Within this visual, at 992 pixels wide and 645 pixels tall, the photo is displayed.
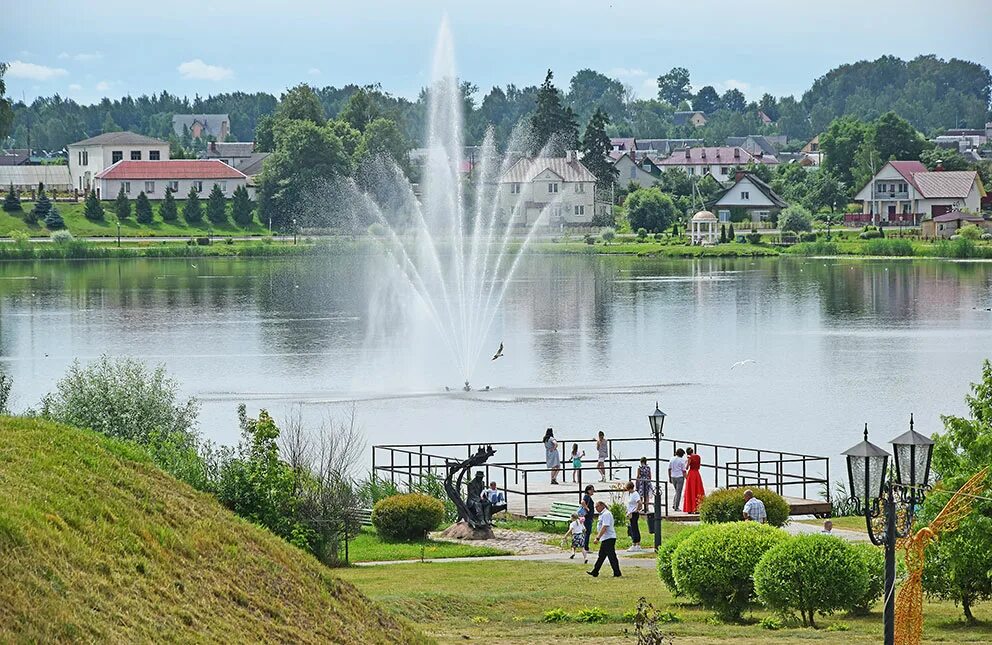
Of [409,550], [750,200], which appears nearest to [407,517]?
[409,550]

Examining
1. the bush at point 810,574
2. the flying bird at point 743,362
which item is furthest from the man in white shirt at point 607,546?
the flying bird at point 743,362

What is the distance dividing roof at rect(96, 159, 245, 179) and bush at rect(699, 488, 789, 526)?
446 feet

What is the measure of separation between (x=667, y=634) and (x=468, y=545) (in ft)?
35.3

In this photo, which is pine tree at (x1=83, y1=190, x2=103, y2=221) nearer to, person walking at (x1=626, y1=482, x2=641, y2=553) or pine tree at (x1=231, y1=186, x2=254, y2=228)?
pine tree at (x1=231, y1=186, x2=254, y2=228)

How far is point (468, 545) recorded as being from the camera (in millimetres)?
29141

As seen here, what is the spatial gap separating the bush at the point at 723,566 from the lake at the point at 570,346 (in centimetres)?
2121

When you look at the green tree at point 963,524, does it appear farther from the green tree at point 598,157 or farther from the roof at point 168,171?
the roof at point 168,171

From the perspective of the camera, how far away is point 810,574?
19969mm

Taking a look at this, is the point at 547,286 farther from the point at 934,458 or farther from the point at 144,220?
the point at 934,458

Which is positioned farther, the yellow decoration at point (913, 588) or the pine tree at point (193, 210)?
the pine tree at point (193, 210)

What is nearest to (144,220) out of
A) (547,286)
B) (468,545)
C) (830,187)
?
(547,286)

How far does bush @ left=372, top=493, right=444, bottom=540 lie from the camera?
29.9 m

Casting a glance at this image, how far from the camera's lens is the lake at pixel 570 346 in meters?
51.3

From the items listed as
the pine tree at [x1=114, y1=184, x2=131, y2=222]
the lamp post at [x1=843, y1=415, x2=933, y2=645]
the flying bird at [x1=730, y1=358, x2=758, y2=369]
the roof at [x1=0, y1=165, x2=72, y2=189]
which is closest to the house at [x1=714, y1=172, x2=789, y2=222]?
the pine tree at [x1=114, y1=184, x2=131, y2=222]
